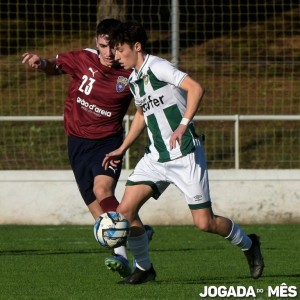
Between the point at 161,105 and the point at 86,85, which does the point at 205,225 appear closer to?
the point at 161,105

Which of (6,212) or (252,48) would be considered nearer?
(6,212)

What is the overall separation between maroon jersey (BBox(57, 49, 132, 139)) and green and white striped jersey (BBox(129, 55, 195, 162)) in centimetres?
132

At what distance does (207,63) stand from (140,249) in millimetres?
8625

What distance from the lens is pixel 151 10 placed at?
17078 mm

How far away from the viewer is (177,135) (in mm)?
8406

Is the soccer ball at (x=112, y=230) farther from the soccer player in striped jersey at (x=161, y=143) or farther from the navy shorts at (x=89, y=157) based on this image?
the navy shorts at (x=89, y=157)

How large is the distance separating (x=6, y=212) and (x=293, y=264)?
237 inches

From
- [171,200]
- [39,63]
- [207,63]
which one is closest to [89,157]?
[39,63]

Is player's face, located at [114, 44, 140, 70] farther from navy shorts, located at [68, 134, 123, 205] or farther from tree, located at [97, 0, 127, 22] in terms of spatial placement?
tree, located at [97, 0, 127, 22]

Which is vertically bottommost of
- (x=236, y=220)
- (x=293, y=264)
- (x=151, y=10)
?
(x=236, y=220)

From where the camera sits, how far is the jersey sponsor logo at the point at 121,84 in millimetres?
10273

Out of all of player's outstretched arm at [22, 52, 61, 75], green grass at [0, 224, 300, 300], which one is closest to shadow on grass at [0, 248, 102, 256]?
green grass at [0, 224, 300, 300]

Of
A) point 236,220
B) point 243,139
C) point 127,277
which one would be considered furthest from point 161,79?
point 243,139

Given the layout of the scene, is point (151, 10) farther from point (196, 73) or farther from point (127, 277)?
point (127, 277)
